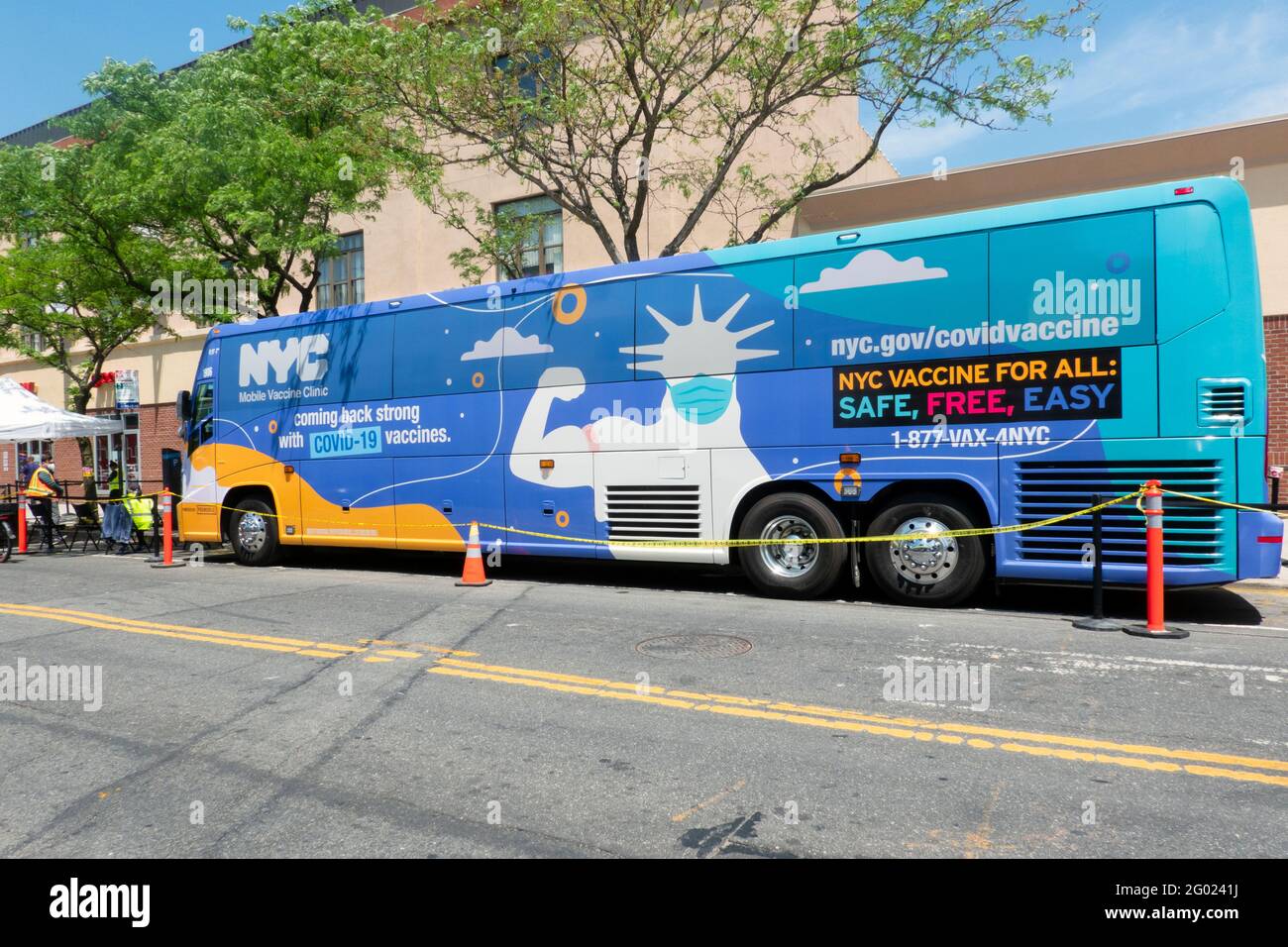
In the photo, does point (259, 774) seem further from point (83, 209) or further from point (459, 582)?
point (83, 209)

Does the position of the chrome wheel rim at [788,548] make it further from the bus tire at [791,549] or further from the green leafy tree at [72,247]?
the green leafy tree at [72,247]

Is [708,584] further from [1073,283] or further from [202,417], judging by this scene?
[202,417]

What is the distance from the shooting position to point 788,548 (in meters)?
9.38

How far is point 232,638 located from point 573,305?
524 cm

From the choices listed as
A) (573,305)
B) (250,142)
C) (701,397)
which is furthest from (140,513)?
(701,397)

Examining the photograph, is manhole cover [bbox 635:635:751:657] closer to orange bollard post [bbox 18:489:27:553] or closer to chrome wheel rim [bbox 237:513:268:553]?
chrome wheel rim [bbox 237:513:268:553]

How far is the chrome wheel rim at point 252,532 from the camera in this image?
1347 cm

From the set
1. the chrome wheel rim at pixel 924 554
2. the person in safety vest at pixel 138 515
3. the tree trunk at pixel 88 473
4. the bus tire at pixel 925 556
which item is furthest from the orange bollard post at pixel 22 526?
the chrome wheel rim at pixel 924 554

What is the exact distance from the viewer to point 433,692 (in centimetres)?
565

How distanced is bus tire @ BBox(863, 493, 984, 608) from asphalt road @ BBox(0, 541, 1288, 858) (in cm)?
40

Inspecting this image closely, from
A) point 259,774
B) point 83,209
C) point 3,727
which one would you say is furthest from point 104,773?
point 83,209

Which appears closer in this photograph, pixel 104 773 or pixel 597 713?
pixel 104 773

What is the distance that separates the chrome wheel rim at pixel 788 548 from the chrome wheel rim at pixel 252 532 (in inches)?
322

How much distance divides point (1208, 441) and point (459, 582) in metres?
7.90
